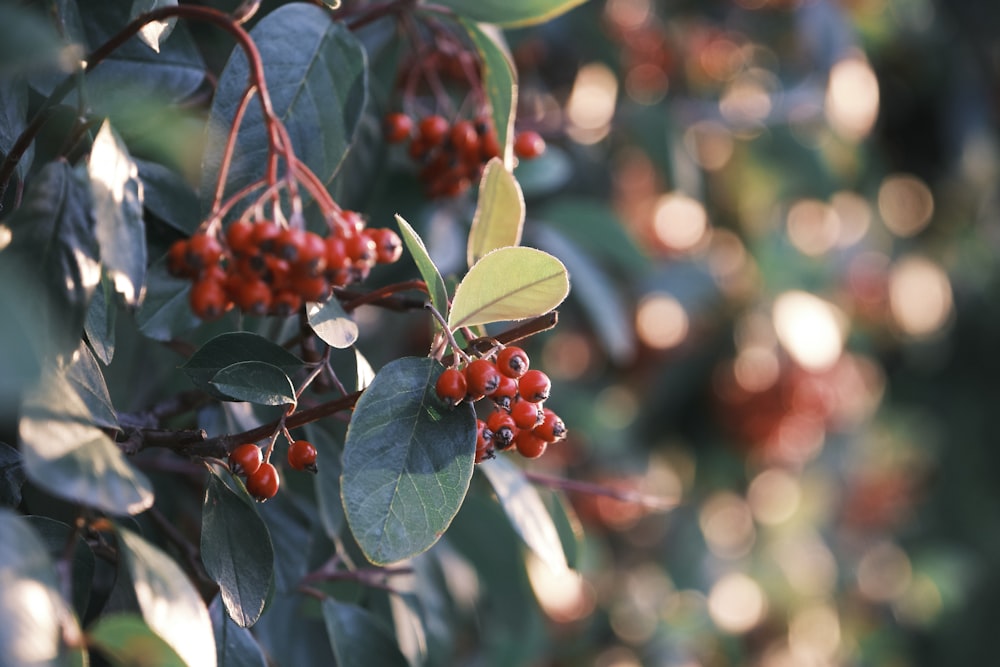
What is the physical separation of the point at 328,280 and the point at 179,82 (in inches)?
8.6

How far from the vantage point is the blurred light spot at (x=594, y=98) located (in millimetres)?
1591

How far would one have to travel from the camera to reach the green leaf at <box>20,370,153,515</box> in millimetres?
366

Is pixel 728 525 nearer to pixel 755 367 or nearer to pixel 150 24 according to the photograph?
pixel 755 367

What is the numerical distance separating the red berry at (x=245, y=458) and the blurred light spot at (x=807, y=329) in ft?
4.32

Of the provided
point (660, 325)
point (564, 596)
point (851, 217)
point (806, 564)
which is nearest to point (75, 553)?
point (564, 596)

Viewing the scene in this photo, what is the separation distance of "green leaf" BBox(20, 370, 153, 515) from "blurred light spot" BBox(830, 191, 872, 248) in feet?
6.38

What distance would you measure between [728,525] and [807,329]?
0.50 metres

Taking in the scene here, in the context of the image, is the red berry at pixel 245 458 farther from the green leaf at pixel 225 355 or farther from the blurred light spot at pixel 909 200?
the blurred light spot at pixel 909 200

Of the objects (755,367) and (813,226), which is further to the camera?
(813,226)

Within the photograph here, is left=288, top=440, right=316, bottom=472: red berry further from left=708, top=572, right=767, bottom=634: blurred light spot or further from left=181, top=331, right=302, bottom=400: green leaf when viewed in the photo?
left=708, top=572, right=767, bottom=634: blurred light spot

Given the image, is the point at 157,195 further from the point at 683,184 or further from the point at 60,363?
the point at 683,184

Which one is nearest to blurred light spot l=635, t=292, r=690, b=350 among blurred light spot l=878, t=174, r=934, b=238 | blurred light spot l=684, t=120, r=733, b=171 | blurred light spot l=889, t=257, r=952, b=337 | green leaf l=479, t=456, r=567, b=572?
blurred light spot l=684, t=120, r=733, b=171

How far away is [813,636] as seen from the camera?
202 centimetres

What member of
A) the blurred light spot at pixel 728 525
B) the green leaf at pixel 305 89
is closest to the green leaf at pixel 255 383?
the green leaf at pixel 305 89
